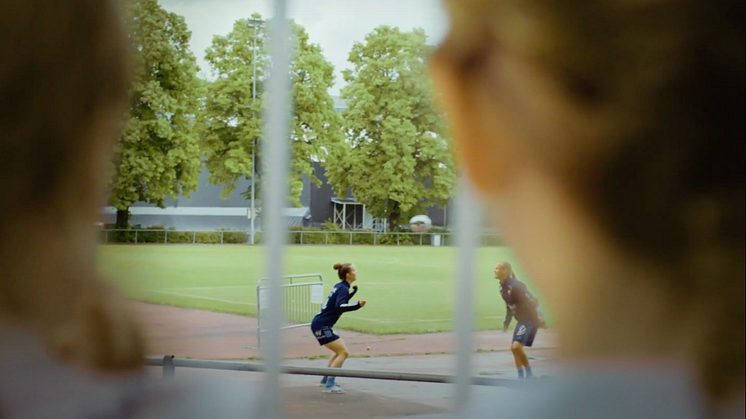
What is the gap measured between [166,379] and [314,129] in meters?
0.65

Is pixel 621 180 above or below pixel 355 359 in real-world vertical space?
above

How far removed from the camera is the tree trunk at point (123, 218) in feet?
5.22

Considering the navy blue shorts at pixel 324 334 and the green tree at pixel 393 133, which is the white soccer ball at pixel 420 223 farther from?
the navy blue shorts at pixel 324 334

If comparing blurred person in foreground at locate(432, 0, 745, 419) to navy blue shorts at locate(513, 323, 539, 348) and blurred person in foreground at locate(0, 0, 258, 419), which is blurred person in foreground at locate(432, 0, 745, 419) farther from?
blurred person in foreground at locate(0, 0, 258, 419)

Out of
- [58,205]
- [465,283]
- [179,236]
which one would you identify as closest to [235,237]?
[179,236]

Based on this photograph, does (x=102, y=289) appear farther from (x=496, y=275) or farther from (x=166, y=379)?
(x=496, y=275)

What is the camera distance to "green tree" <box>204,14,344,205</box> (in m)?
1.72

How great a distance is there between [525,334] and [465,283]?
15cm

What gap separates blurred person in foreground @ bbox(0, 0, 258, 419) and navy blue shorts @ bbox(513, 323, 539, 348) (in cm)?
66

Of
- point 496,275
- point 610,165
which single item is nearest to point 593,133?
point 610,165

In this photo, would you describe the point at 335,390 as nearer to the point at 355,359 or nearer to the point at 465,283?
the point at 355,359

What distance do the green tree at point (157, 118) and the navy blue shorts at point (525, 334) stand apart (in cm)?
76

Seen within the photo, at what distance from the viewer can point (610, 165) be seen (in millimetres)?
979

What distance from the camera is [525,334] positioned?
124 cm
